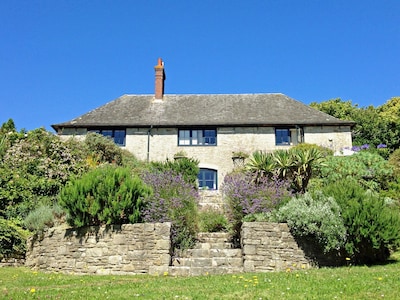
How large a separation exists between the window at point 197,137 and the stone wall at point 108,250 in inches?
491

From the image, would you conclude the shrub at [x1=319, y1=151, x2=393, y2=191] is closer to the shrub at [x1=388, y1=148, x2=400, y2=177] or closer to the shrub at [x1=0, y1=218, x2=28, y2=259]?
the shrub at [x1=388, y1=148, x2=400, y2=177]

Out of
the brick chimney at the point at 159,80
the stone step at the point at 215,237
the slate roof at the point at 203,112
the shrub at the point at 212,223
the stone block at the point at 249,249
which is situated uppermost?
the brick chimney at the point at 159,80

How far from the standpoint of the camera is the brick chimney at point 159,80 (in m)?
25.5

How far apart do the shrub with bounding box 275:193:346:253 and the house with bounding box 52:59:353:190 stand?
38.1 feet

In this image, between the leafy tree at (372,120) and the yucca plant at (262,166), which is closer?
the yucca plant at (262,166)

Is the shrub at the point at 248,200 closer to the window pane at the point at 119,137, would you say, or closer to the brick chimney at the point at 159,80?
the window pane at the point at 119,137

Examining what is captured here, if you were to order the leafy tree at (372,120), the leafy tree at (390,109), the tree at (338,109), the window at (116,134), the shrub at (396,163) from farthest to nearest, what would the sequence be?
1. the tree at (338,109)
2. the leafy tree at (390,109)
3. the leafy tree at (372,120)
4. the window at (116,134)
5. the shrub at (396,163)

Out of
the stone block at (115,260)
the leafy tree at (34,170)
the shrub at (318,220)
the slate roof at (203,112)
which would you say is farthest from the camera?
the slate roof at (203,112)

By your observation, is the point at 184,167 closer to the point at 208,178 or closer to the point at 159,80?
the point at 208,178

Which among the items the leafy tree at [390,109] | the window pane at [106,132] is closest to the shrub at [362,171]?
the window pane at [106,132]

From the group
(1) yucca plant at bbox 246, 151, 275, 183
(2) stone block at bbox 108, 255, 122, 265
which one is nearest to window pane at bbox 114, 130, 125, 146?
(1) yucca plant at bbox 246, 151, 275, 183

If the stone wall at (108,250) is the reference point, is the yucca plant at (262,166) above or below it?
above

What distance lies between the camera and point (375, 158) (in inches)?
616

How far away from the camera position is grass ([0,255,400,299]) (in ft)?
20.0
